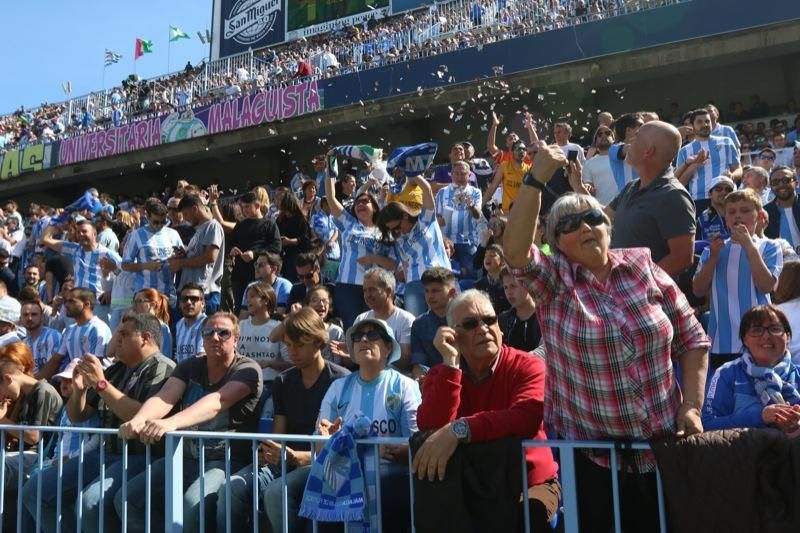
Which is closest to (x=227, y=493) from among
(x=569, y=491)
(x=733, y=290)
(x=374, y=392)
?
(x=374, y=392)

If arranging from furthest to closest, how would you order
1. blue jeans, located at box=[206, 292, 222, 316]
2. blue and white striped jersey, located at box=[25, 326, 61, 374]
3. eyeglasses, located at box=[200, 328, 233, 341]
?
blue jeans, located at box=[206, 292, 222, 316] → blue and white striped jersey, located at box=[25, 326, 61, 374] → eyeglasses, located at box=[200, 328, 233, 341]

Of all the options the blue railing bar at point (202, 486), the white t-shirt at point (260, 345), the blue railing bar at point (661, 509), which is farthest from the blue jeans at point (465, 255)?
the blue railing bar at point (661, 509)

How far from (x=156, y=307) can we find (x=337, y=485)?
13.6ft

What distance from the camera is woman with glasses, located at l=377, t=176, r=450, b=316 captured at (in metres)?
6.68

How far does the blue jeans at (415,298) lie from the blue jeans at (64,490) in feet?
8.95

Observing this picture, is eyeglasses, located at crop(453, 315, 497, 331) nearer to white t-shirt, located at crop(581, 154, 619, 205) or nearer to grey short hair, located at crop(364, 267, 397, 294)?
grey short hair, located at crop(364, 267, 397, 294)

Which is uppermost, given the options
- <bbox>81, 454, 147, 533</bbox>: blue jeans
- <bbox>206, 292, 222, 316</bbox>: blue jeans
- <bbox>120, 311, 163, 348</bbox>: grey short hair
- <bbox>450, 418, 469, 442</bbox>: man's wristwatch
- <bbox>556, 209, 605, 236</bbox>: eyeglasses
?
<bbox>206, 292, 222, 316</bbox>: blue jeans

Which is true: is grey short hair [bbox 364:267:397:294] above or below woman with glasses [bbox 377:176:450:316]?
below

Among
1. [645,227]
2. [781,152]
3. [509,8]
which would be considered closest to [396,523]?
[645,227]

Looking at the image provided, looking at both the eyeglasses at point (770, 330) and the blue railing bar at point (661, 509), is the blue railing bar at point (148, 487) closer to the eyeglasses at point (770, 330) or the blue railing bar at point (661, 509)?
the blue railing bar at point (661, 509)

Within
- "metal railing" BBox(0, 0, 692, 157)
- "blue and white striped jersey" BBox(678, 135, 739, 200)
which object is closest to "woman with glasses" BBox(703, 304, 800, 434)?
"blue and white striped jersey" BBox(678, 135, 739, 200)

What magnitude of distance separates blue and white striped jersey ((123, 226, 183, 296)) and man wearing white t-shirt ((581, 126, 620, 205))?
157 inches

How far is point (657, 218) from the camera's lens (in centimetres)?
372

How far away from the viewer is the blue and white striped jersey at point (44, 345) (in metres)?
7.86
